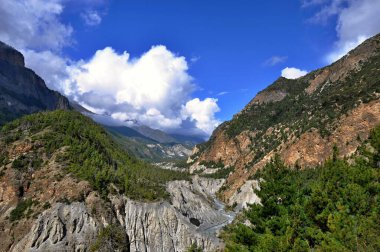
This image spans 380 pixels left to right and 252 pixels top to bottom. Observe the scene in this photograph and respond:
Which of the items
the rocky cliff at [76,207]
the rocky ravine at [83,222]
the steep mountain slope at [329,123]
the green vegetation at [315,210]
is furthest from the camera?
the steep mountain slope at [329,123]

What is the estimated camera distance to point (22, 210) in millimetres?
79688

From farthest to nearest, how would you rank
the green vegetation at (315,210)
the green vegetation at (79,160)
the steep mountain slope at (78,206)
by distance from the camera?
the green vegetation at (79,160)
the steep mountain slope at (78,206)
the green vegetation at (315,210)

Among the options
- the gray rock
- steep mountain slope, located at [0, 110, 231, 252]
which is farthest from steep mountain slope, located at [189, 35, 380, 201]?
the gray rock

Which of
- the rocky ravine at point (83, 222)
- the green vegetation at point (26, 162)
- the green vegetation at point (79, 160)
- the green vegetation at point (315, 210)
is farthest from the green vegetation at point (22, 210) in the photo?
the green vegetation at point (315, 210)

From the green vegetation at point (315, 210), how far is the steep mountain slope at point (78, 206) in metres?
43.1

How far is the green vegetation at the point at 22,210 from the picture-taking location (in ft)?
256

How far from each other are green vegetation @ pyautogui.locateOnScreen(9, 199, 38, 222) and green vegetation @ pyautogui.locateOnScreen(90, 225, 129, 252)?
54.6 feet

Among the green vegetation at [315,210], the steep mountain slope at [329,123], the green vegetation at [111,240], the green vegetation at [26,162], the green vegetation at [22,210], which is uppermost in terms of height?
the steep mountain slope at [329,123]

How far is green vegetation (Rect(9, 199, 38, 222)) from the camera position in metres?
78.1

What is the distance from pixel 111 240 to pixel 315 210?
5198 centimetres

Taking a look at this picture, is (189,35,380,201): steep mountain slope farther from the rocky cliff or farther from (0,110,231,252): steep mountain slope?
(0,110,231,252): steep mountain slope

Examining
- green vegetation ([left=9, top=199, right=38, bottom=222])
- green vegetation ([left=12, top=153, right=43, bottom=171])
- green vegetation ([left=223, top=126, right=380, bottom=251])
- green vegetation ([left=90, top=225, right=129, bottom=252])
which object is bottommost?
green vegetation ([left=90, top=225, right=129, bottom=252])

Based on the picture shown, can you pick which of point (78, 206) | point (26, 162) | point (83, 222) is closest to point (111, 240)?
point (83, 222)

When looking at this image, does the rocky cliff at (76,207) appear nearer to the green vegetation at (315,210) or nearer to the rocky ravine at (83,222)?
the rocky ravine at (83,222)
